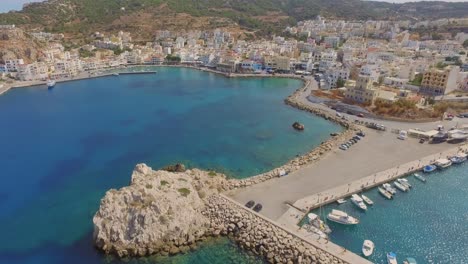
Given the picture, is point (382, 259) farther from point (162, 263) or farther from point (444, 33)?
point (444, 33)

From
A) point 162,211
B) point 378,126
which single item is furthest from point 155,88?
point 162,211

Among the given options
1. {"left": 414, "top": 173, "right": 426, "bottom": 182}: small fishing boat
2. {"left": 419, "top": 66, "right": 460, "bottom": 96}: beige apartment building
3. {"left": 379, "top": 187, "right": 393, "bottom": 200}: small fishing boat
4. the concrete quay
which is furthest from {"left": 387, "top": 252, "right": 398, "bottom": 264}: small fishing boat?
{"left": 419, "top": 66, "right": 460, "bottom": 96}: beige apartment building

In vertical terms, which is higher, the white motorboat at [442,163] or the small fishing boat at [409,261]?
the white motorboat at [442,163]

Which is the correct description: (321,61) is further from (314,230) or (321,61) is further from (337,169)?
(314,230)

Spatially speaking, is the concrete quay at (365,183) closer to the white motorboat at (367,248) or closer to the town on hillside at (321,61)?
the white motorboat at (367,248)

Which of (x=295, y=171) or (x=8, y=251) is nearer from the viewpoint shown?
(x=8, y=251)

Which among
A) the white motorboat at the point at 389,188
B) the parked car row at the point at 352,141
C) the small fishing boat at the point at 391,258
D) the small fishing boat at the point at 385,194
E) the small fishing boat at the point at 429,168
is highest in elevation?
the parked car row at the point at 352,141

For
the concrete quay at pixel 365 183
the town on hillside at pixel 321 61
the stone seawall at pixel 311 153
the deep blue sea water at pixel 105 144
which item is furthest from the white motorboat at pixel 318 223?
the town on hillside at pixel 321 61
